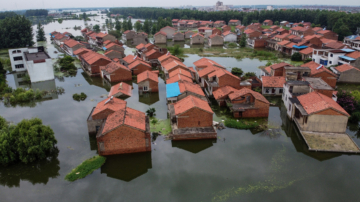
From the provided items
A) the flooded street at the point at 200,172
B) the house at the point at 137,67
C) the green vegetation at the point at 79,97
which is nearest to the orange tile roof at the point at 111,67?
the house at the point at 137,67

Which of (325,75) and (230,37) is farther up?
(230,37)

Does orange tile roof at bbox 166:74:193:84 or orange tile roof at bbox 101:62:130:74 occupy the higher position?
orange tile roof at bbox 101:62:130:74

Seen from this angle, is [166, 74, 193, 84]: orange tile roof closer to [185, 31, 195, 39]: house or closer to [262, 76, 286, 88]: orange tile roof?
[262, 76, 286, 88]: orange tile roof

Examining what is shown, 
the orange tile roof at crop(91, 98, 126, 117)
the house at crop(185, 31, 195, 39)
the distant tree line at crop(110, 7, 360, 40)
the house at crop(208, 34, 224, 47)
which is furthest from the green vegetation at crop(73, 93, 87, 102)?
the distant tree line at crop(110, 7, 360, 40)

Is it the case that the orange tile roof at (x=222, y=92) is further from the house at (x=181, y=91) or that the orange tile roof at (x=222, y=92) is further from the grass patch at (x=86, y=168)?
the grass patch at (x=86, y=168)

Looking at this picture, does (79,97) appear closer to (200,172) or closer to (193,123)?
(193,123)

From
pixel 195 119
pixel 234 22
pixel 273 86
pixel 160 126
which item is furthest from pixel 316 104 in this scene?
pixel 234 22

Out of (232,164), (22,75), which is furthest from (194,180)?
(22,75)
